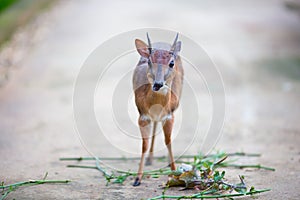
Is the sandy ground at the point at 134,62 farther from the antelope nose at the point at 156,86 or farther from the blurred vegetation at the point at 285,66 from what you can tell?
the antelope nose at the point at 156,86

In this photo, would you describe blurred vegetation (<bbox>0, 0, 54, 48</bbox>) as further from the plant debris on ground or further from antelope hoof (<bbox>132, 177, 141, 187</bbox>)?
antelope hoof (<bbox>132, 177, 141, 187</bbox>)

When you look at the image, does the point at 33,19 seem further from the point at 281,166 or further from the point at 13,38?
the point at 281,166

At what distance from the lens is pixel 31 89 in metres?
8.44

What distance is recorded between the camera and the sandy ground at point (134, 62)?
481 cm

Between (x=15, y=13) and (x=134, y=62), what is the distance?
402 cm

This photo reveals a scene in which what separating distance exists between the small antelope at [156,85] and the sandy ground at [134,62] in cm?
57

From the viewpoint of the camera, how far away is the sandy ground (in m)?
4.81

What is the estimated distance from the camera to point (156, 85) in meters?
4.28

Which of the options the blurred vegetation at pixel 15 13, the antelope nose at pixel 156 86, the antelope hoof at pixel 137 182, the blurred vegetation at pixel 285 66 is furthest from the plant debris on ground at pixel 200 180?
the blurred vegetation at pixel 15 13

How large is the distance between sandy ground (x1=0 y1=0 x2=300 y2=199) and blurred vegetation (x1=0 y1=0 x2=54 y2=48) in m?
0.34

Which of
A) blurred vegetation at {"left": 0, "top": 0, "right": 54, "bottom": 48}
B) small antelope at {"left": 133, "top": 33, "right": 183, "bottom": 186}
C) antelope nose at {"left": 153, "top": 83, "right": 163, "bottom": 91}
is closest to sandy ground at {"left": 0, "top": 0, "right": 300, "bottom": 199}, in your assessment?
blurred vegetation at {"left": 0, "top": 0, "right": 54, "bottom": 48}

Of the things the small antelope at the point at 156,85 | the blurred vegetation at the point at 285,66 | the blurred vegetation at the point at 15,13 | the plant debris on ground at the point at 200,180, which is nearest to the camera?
the plant debris on ground at the point at 200,180

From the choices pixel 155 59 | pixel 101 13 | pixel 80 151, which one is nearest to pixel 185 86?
pixel 80 151

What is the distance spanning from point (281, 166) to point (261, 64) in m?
4.81
